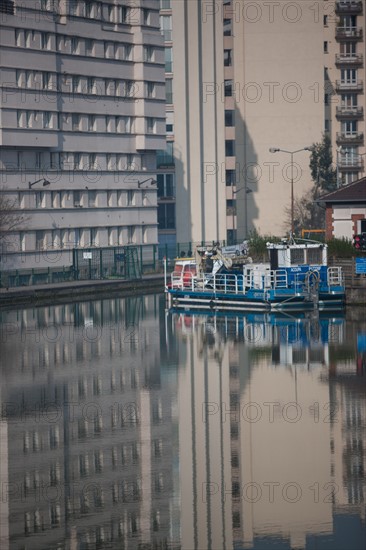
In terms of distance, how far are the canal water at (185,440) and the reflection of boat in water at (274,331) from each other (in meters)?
0.19

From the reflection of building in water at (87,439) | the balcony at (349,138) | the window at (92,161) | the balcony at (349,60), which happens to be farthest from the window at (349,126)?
the reflection of building in water at (87,439)

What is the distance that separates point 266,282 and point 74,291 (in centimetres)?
1645

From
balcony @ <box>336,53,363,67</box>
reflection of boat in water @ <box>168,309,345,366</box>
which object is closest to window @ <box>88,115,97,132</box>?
reflection of boat in water @ <box>168,309,345,366</box>

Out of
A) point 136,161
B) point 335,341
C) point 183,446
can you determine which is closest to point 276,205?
point 136,161

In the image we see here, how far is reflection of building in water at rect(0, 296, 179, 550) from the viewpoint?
97.1 feet

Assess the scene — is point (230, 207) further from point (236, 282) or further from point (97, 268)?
point (236, 282)

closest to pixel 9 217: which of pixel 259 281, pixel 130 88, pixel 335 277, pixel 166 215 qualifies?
pixel 130 88

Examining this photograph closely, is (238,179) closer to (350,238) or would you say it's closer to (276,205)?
(276,205)

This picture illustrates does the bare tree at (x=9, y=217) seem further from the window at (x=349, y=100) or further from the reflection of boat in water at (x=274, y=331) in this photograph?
the window at (x=349, y=100)

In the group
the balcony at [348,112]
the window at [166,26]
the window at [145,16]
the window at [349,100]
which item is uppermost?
the window at [166,26]

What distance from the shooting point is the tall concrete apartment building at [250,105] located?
121812 mm

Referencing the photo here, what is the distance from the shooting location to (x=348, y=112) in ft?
440

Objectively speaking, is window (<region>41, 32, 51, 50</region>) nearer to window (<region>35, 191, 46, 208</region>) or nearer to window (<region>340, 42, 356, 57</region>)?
window (<region>35, 191, 46, 208</region>)

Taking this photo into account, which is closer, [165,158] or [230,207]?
[165,158]
